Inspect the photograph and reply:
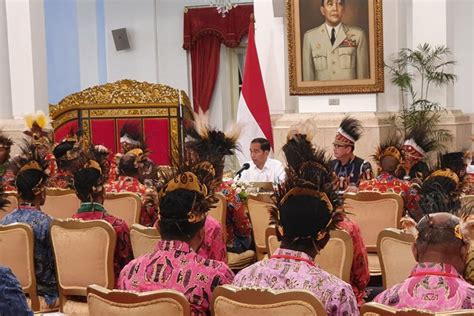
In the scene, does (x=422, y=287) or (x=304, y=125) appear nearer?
(x=422, y=287)

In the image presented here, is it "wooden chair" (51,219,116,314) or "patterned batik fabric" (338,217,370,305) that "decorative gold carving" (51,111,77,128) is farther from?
"patterned batik fabric" (338,217,370,305)

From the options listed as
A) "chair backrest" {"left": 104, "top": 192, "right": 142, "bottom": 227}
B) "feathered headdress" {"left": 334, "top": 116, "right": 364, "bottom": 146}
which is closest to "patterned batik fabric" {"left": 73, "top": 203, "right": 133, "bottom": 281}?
"chair backrest" {"left": 104, "top": 192, "right": 142, "bottom": 227}

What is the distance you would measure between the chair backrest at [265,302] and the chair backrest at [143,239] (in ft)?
5.03

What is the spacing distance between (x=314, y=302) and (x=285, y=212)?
54 centimetres

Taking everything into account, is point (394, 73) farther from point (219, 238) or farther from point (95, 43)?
point (95, 43)

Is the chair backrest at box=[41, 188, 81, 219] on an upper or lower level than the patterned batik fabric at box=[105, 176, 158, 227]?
lower

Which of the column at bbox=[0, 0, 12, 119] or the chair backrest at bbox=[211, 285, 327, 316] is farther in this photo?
the column at bbox=[0, 0, 12, 119]

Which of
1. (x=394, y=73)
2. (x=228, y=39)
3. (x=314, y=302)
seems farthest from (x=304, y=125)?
(x=228, y=39)

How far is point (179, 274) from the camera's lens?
3.09 meters

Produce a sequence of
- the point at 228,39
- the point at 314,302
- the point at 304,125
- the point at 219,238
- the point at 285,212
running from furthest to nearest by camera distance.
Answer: the point at 228,39
the point at 304,125
the point at 219,238
the point at 285,212
the point at 314,302

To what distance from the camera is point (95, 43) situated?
1510cm

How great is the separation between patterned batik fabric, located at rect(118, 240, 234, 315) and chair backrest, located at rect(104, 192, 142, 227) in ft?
7.66

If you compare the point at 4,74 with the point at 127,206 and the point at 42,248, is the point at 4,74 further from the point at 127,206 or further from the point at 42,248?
the point at 42,248

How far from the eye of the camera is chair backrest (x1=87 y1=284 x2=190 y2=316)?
9.02ft
